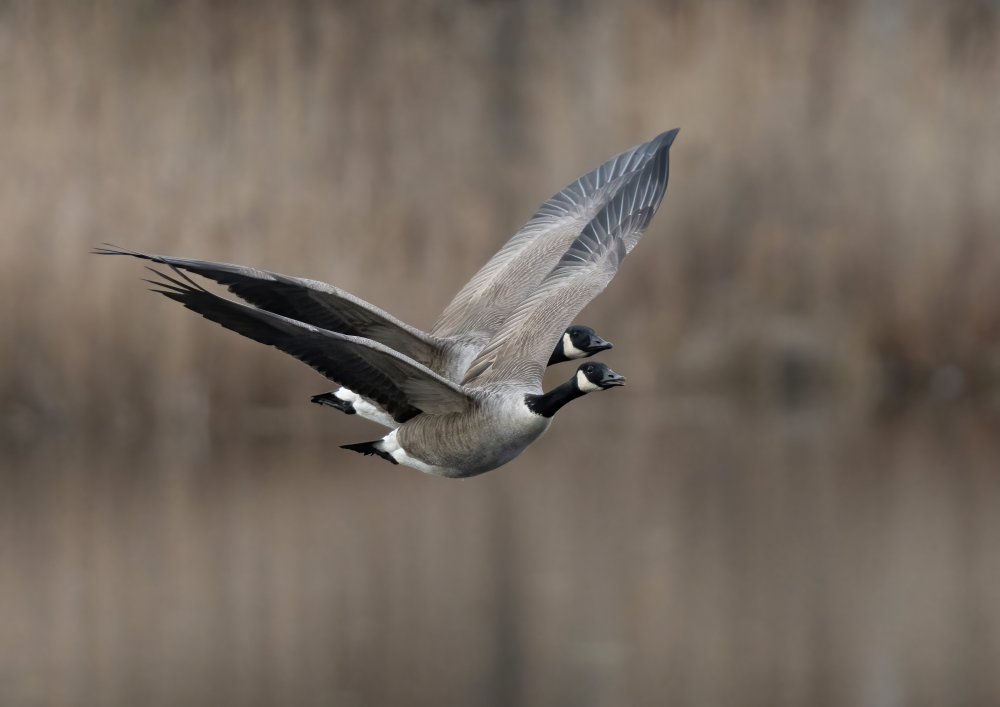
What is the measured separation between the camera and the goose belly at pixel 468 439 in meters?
6.18

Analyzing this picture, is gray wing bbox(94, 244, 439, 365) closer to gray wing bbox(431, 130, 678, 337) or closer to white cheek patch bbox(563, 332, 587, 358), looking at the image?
gray wing bbox(431, 130, 678, 337)

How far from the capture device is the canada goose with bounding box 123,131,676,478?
5531 millimetres

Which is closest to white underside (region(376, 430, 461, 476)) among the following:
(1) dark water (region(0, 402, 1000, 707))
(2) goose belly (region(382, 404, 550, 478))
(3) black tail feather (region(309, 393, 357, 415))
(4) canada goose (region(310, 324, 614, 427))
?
(2) goose belly (region(382, 404, 550, 478))

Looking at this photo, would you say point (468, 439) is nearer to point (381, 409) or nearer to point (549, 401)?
point (549, 401)

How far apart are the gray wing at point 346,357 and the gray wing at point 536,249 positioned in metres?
1.12

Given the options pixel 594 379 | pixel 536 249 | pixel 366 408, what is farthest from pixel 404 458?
pixel 536 249

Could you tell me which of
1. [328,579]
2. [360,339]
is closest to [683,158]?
[328,579]

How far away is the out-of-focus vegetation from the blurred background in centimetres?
4

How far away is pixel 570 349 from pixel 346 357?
2013mm

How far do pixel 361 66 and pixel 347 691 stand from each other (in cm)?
1001

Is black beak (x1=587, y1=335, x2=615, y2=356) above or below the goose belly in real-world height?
above

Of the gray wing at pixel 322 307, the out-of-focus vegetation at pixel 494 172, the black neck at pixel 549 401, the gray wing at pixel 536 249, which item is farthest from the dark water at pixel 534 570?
the black neck at pixel 549 401

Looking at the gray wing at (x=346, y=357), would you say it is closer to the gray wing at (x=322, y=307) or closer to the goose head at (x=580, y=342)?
the gray wing at (x=322, y=307)

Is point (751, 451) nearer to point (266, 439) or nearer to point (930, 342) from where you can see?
point (930, 342)
